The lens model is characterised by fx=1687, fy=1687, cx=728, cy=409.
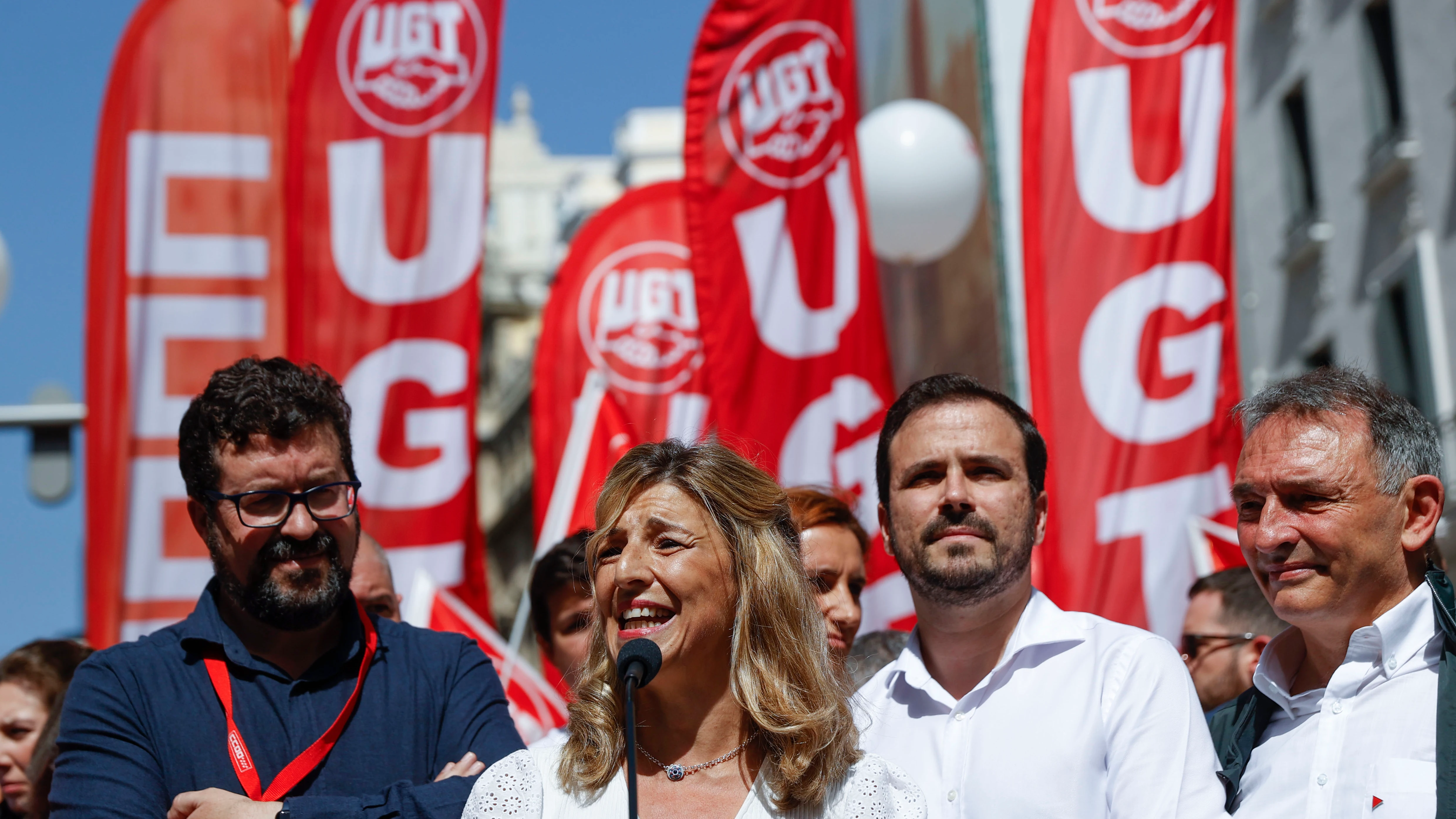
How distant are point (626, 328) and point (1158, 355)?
4238mm

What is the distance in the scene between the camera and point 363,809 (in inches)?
140

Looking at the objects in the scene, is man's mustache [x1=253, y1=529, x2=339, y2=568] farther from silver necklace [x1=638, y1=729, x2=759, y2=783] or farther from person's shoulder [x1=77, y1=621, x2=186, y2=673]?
silver necklace [x1=638, y1=729, x2=759, y2=783]

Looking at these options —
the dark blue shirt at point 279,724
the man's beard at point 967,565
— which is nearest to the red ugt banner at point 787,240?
the man's beard at point 967,565

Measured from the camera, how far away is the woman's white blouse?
3.28 m

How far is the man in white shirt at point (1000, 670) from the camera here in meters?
3.72

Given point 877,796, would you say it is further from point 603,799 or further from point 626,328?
point 626,328

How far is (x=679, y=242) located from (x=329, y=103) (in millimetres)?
3135

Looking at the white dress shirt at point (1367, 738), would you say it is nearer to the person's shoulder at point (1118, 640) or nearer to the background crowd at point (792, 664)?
the background crowd at point (792, 664)

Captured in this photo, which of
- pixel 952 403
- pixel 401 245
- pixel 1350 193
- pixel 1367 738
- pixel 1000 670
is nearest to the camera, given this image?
pixel 1367 738

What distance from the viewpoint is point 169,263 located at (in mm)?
8453

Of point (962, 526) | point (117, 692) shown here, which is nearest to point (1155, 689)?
point (962, 526)

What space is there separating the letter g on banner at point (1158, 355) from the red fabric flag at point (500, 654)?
9.16 feet

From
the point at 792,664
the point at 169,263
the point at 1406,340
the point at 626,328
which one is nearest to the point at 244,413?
the point at 792,664

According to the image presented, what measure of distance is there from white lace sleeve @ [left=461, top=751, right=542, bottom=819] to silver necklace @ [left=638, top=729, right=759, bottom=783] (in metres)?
0.24
